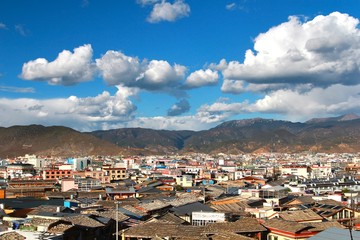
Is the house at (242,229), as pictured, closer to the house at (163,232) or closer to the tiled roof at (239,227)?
the tiled roof at (239,227)

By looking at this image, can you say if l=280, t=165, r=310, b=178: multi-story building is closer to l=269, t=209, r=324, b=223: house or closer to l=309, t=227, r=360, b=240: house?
l=269, t=209, r=324, b=223: house

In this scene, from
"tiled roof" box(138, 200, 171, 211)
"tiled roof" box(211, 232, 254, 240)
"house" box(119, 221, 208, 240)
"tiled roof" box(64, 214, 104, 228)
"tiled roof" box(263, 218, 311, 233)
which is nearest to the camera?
"tiled roof" box(211, 232, 254, 240)

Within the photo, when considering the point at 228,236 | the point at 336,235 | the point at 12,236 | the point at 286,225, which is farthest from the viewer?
the point at 286,225

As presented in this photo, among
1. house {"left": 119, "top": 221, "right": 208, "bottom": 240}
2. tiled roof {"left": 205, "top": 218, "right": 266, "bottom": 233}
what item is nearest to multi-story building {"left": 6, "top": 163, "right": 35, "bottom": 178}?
house {"left": 119, "top": 221, "right": 208, "bottom": 240}

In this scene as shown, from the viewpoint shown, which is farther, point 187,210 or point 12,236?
point 187,210

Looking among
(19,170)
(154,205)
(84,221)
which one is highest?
(19,170)

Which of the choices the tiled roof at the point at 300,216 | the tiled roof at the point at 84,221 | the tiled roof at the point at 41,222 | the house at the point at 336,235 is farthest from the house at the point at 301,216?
the tiled roof at the point at 41,222

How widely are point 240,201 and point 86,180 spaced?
114 ft

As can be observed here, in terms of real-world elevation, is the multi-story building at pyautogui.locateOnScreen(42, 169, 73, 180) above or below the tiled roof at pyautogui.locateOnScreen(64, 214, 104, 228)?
above

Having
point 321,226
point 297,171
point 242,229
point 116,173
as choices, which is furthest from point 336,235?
point 297,171

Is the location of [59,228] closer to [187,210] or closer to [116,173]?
[187,210]

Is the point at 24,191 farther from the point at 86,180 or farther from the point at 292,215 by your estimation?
the point at 292,215

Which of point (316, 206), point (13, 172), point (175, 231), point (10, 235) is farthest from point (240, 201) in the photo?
point (13, 172)

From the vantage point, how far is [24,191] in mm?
62094
